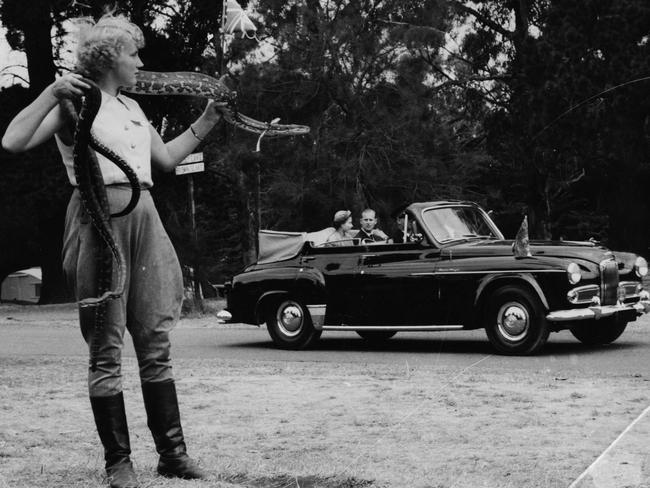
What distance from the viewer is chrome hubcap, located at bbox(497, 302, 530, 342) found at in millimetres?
10820

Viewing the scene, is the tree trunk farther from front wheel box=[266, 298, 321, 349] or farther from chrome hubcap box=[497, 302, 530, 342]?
chrome hubcap box=[497, 302, 530, 342]

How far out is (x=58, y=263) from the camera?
31953 mm

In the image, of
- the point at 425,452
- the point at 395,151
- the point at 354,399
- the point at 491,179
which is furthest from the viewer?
the point at 491,179

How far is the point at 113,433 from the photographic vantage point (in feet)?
14.3

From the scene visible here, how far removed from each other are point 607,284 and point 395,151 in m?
16.1

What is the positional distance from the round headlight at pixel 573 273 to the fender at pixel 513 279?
0.31 metres

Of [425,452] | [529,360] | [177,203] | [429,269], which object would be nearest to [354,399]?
[425,452]

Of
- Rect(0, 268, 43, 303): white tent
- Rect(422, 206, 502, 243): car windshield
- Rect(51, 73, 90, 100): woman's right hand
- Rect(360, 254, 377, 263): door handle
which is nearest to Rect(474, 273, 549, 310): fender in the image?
Rect(422, 206, 502, 243): car windshield

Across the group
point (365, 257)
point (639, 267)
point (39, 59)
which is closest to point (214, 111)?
point (365, 257)

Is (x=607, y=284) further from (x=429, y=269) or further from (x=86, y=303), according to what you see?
(x=86, y=303)

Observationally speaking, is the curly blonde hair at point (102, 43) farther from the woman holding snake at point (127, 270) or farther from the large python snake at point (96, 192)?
the large python snake at point (96, 192)

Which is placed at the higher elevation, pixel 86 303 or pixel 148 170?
pixel 148 170

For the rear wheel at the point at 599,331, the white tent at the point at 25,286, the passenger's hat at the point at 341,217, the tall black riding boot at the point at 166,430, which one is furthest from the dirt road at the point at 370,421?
the white tent at the point at 25,286

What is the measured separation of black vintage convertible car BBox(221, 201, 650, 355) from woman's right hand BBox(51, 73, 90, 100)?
735cm
